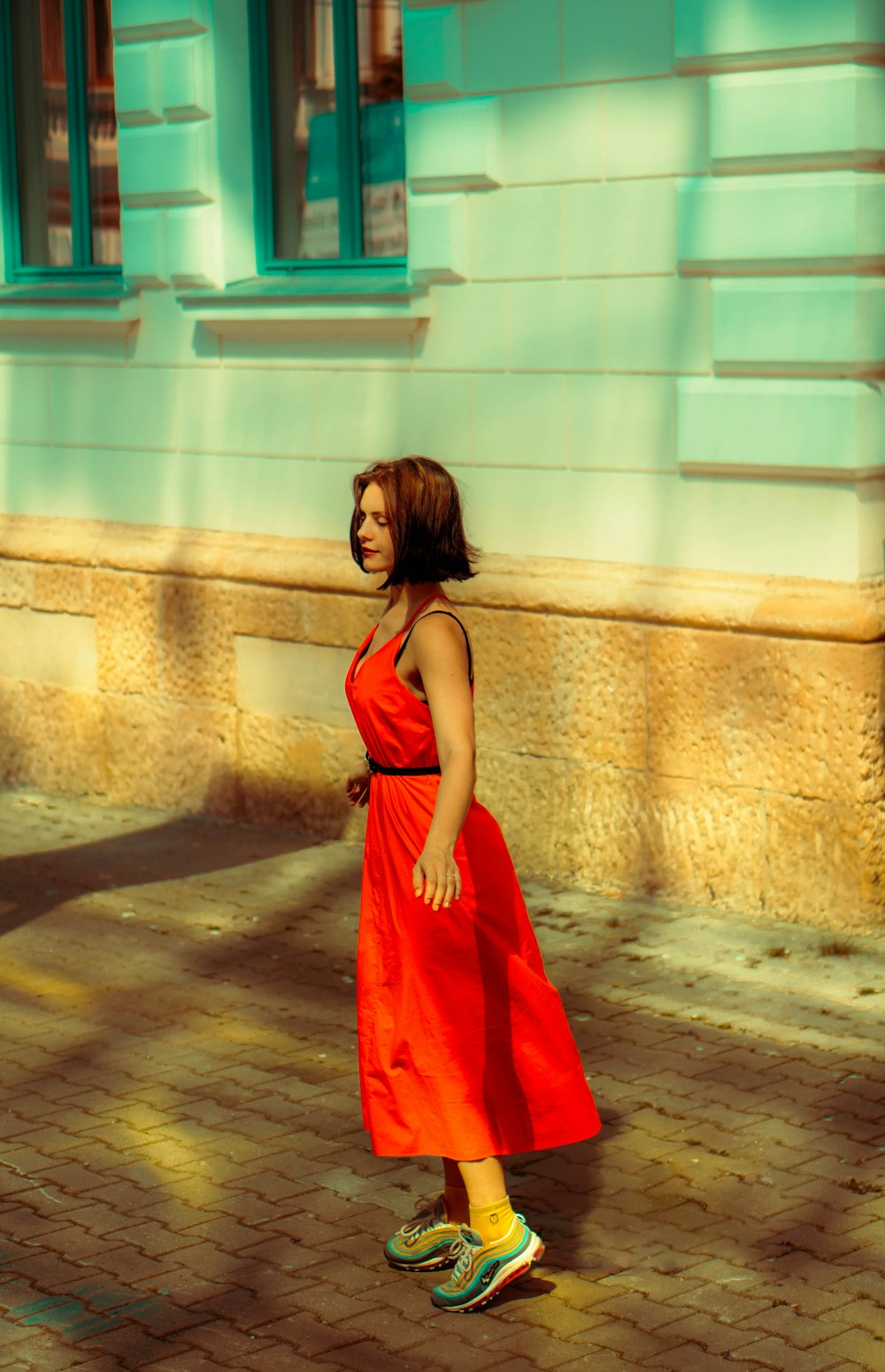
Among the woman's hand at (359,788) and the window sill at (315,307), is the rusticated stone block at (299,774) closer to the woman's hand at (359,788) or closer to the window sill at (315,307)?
the window sill at (315,307)

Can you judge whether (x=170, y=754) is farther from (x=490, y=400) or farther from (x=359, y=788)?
(x=359, y=788)

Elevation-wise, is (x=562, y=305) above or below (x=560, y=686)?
above

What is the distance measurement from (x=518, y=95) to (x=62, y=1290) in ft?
15.5

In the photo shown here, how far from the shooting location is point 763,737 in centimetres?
Result: 698

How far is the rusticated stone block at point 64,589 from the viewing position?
9.41m

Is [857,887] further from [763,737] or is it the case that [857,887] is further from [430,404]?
[430,404]

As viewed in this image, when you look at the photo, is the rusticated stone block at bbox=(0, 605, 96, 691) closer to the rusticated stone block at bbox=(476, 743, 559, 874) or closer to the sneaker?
the rusticated stone block at bbox=(476, 743, 559, 874)

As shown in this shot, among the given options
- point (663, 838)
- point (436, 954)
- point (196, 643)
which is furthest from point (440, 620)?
point (196, 643)

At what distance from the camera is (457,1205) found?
175 inches

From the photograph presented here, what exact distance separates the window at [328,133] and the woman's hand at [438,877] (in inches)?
189

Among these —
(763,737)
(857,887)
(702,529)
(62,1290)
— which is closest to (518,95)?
(702,529)

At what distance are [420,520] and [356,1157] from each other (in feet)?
5.87

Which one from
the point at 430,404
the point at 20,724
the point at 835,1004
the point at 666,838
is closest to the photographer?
the point at 835,1004

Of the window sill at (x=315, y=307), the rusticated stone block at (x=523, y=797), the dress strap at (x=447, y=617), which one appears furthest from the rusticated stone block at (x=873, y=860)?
the dress strap at (x=447, y=617)
